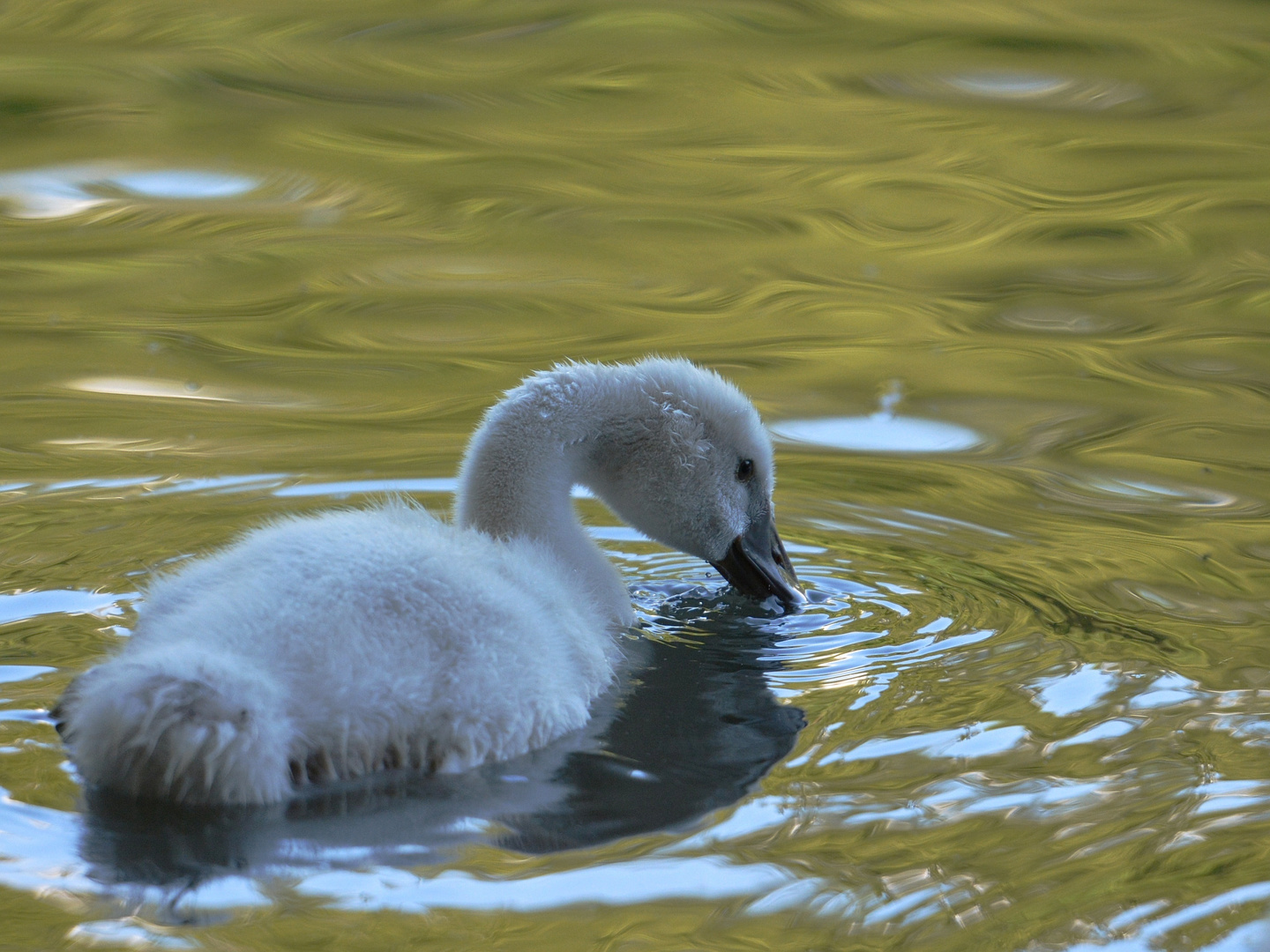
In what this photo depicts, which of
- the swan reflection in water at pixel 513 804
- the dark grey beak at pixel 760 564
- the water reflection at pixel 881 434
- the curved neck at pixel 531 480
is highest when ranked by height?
the curved neck at pixel 531 480

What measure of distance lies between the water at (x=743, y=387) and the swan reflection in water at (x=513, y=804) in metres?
0.01

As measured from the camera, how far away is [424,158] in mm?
9852

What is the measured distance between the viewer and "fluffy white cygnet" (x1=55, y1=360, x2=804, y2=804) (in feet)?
12.1

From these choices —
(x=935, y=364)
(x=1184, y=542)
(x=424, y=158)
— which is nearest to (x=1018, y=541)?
(x=1184, y=542)

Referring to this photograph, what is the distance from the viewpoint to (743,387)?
7508mm

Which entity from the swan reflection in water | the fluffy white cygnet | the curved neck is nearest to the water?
the swan reflection in water

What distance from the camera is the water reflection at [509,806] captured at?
3.60 m

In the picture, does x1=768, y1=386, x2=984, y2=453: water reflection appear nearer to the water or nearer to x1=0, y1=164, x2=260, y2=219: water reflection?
the water

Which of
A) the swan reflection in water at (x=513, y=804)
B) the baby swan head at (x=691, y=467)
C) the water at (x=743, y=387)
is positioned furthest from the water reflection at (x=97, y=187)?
the swan reflection in water at (x=513, y=804)

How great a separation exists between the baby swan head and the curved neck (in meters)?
0.14

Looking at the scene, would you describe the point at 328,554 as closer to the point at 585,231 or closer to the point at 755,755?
the point at 755,755

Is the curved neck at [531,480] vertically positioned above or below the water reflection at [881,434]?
above

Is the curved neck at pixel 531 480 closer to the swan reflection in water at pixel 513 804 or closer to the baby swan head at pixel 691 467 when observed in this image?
the baby swan head at pixel 691 467

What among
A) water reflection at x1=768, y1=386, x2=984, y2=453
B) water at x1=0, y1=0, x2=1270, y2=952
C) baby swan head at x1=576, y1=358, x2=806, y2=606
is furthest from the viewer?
water reflection at x1=768, y1=386, x2=984, y2=453
